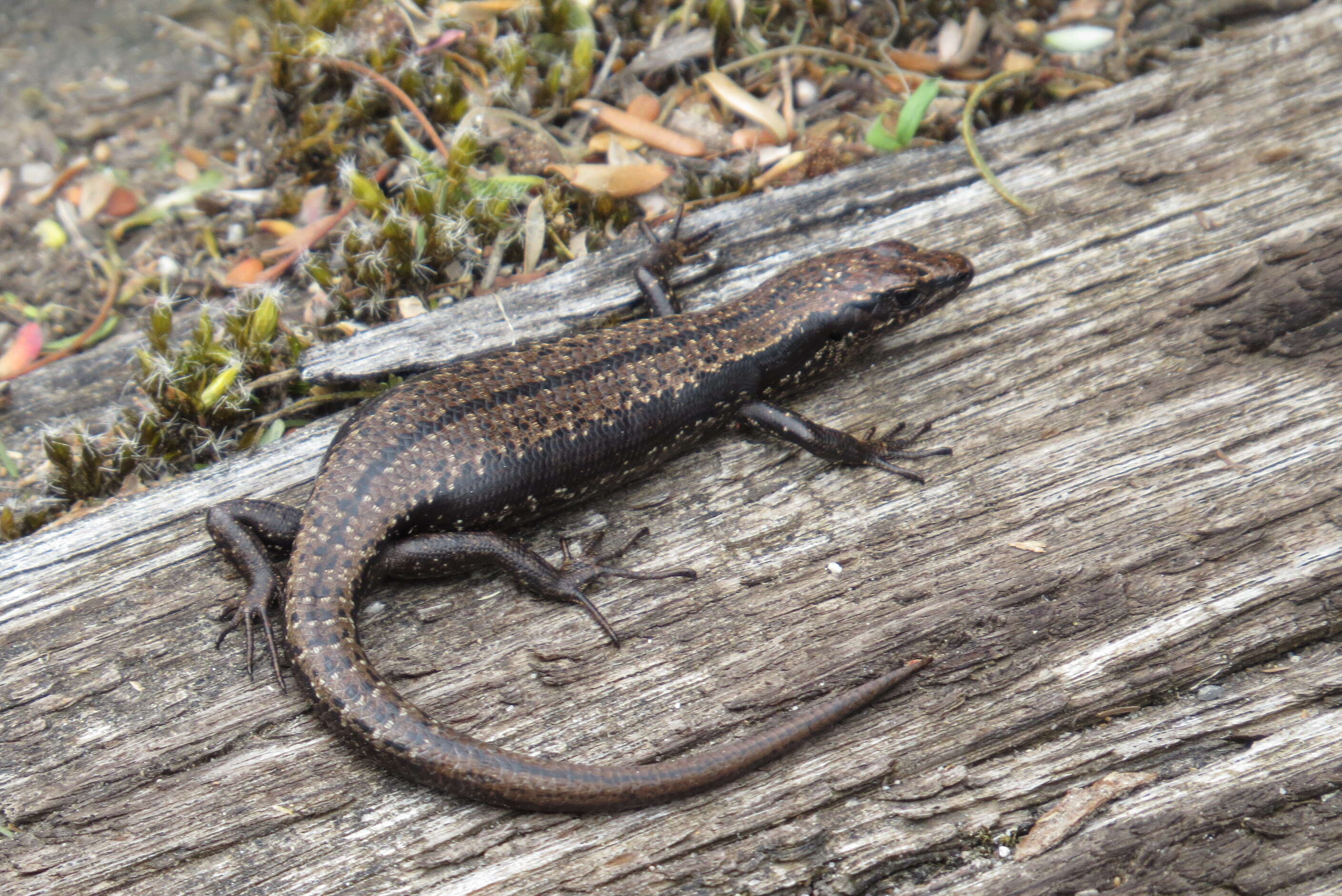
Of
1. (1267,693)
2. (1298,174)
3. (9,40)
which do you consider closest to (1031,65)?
(1298,174)

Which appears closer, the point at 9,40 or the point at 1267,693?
the point at 1267,693

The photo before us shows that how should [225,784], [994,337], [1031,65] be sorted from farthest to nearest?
[1031,65]
[994,337]
[225,784]

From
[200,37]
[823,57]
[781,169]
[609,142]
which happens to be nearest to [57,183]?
[200,37]

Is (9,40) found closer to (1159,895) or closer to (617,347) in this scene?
(617,347)

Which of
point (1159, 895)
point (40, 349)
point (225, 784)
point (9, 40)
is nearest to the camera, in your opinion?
point (1159, 895)

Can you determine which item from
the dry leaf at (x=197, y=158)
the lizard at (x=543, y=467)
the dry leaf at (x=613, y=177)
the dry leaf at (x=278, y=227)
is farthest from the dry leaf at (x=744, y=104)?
the dry leaf at (x=197, y=158)

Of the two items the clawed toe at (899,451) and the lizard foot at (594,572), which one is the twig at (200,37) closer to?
the lizard foot at (594,572)

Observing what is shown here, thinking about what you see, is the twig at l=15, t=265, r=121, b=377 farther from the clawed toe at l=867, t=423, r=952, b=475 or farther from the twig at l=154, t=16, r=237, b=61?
the clawed toe at l=867, t=423, r=952, b=475
